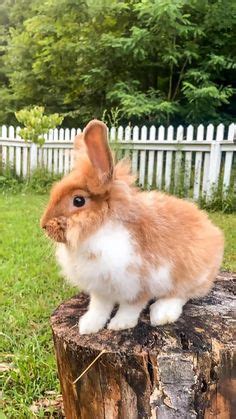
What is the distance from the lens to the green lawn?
2168 mm

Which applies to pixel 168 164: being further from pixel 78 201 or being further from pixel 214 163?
pixel 78 201

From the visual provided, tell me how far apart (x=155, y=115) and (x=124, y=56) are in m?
1.58

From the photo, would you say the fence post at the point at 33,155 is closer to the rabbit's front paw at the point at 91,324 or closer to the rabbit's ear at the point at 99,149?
the rabbit's front paw at the point at 91,324

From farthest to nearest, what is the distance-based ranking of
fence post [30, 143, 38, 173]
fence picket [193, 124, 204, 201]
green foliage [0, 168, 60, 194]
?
fence post [30, 143, 38, 173], green foliage [0, 168, 60, 194], fence picket [193, 124, 204, 201]

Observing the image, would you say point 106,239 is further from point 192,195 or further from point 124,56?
point 124,56

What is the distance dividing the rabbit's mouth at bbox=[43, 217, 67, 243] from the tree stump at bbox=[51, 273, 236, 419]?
39 cm

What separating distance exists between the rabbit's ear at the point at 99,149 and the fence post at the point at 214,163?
539 cm

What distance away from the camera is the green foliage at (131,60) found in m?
8.80

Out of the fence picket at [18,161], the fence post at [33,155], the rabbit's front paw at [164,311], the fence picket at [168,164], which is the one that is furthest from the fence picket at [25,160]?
the rabbit's front paw at [164,311]

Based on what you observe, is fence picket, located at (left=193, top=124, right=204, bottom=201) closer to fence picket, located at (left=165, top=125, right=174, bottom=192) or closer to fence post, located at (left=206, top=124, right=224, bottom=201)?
fence post, located at (left=206, top=124, right=224, bottom=201)

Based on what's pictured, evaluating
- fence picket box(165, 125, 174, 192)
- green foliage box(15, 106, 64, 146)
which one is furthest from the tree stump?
green foliage box(15, 106, 64, 146)

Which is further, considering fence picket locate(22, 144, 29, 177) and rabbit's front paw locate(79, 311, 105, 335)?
fence picket locate(22, 144, 29, 177)

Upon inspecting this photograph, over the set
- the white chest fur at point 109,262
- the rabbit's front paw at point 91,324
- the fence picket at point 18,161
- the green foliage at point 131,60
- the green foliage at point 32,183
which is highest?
the green foliage at point 131,60

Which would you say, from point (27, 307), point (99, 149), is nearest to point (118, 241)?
point (99, 149)
